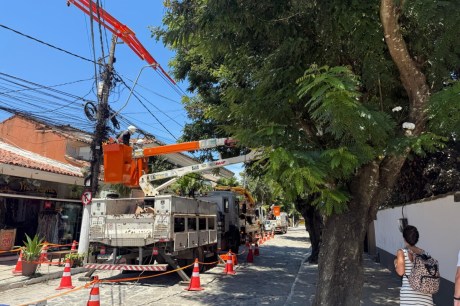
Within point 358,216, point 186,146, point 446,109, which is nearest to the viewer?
point 446,109

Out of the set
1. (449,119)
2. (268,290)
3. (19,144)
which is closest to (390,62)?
(449,119)

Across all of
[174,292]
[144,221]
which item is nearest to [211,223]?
[144,221]

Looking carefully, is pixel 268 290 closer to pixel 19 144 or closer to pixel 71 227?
pixel 71 227

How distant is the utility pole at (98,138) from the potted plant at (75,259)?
1.03 ft

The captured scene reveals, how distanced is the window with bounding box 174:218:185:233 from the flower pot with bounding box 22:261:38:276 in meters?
4.08

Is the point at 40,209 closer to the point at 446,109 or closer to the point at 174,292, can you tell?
the point at 174,292

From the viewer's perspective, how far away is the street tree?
4293 millimetres

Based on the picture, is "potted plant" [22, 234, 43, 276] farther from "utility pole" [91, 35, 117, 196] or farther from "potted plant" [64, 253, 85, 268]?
"utility pole" [91, 35, 117, 196]

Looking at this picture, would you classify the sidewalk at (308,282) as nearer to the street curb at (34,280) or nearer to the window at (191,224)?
the street curb at (34,280)

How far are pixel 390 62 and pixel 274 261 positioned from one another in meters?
13.2

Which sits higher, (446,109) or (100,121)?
(100,121)

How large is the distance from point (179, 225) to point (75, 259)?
4528mm

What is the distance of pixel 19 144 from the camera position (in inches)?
1003

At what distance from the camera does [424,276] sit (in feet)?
13.9
